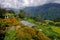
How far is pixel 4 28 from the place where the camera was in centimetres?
2261

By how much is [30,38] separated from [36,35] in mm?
1029

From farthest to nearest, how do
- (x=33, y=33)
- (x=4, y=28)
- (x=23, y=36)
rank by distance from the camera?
(x=4, y=28) < (x=33, y=33) < (x=23, y=36)

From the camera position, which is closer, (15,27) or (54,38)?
(15,27)

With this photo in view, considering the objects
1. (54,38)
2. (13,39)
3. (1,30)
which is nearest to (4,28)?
(1,30)

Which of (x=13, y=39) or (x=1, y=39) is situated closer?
(x=13, y=39)

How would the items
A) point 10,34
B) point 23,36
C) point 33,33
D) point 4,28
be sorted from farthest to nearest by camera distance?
point 4,28
point 10,34
point 33,33
point 23,36

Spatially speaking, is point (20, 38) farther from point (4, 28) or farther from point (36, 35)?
point (4, 28)

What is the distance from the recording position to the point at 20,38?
→ 17.9m

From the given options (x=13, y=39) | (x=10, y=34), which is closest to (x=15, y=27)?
(x=10, y=34)

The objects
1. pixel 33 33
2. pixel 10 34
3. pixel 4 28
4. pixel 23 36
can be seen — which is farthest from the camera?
pixel 4 28

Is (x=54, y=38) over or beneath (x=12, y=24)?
beneath

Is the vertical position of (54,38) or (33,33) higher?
(33,33)

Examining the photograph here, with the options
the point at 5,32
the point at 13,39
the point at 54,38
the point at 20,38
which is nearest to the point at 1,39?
the point at 5,32

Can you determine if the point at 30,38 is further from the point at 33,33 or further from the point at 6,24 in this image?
the point at 6,24
